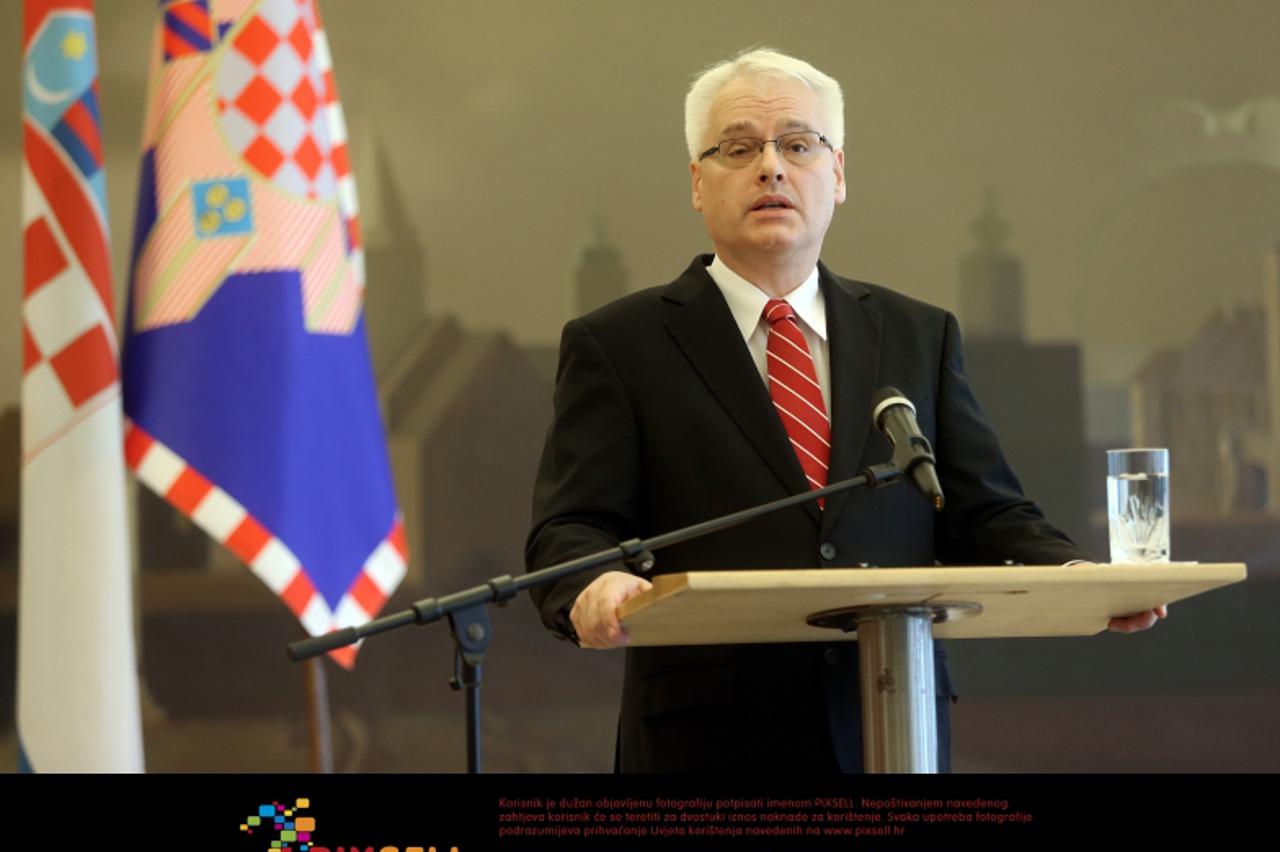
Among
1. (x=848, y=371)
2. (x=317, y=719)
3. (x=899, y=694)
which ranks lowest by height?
(x=317, y=719)

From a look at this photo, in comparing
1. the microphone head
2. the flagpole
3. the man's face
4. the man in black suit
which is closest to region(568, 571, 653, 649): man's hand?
the man in black suit

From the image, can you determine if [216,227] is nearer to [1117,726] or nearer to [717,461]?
[717,461]

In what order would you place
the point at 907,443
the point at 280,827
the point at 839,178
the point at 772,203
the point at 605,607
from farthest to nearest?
the point at 839,178 < the point at 772,203 < the point at 907,443 < the point at 605,607 < the point at 280,827

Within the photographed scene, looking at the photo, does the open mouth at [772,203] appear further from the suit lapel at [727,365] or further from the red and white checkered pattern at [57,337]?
the red and white checkered pattern at [57,337]

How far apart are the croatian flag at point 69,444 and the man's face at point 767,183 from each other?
211 centimetres

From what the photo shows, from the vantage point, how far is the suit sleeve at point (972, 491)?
2.21m

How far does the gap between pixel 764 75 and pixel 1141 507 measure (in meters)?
0.96

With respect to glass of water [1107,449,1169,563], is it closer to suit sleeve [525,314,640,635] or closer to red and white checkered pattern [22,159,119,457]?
suit sleeve [525,314,640,635]

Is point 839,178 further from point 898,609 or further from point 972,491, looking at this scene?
point 898,609

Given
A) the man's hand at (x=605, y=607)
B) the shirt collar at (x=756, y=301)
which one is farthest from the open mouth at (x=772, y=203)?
the man's hand at (x=605, y=607)

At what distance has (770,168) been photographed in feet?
7.77

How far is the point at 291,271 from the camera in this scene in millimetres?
3934

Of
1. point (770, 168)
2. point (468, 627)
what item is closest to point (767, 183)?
point (770, 168)

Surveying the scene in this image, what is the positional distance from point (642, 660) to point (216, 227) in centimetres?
222
